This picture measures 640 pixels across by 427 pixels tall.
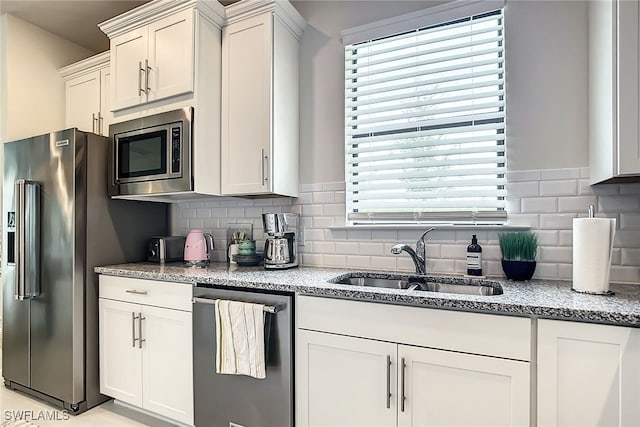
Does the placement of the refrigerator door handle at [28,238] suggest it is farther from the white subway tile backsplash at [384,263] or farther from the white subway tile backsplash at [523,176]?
the white subway tile backsplash at [523,176]

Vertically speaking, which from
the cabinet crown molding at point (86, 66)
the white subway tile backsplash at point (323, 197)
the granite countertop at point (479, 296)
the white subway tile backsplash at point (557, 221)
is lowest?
the granite countertop at point (479, 296)

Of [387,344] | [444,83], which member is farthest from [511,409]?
[444,83]

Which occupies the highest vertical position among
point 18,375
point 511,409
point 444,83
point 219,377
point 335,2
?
point 335,2

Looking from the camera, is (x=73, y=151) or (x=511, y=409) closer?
(x=511, y=409)

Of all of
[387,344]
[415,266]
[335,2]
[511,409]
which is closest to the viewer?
[511,409]

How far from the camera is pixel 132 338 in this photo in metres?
2.14

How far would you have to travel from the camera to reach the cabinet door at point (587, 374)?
1.12 m

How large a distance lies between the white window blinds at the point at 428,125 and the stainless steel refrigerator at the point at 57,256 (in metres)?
1.62

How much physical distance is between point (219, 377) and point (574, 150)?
206cm

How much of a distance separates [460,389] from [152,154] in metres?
2.09

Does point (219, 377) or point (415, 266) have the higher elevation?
point (415, 266)

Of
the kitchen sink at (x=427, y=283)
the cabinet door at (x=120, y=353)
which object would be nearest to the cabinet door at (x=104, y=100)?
the cabinet door at (x=120, y=353)

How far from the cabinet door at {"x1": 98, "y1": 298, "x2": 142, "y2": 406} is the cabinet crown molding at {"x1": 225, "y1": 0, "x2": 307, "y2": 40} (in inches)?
73.4

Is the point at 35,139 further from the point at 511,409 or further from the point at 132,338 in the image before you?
the point at 511,409
